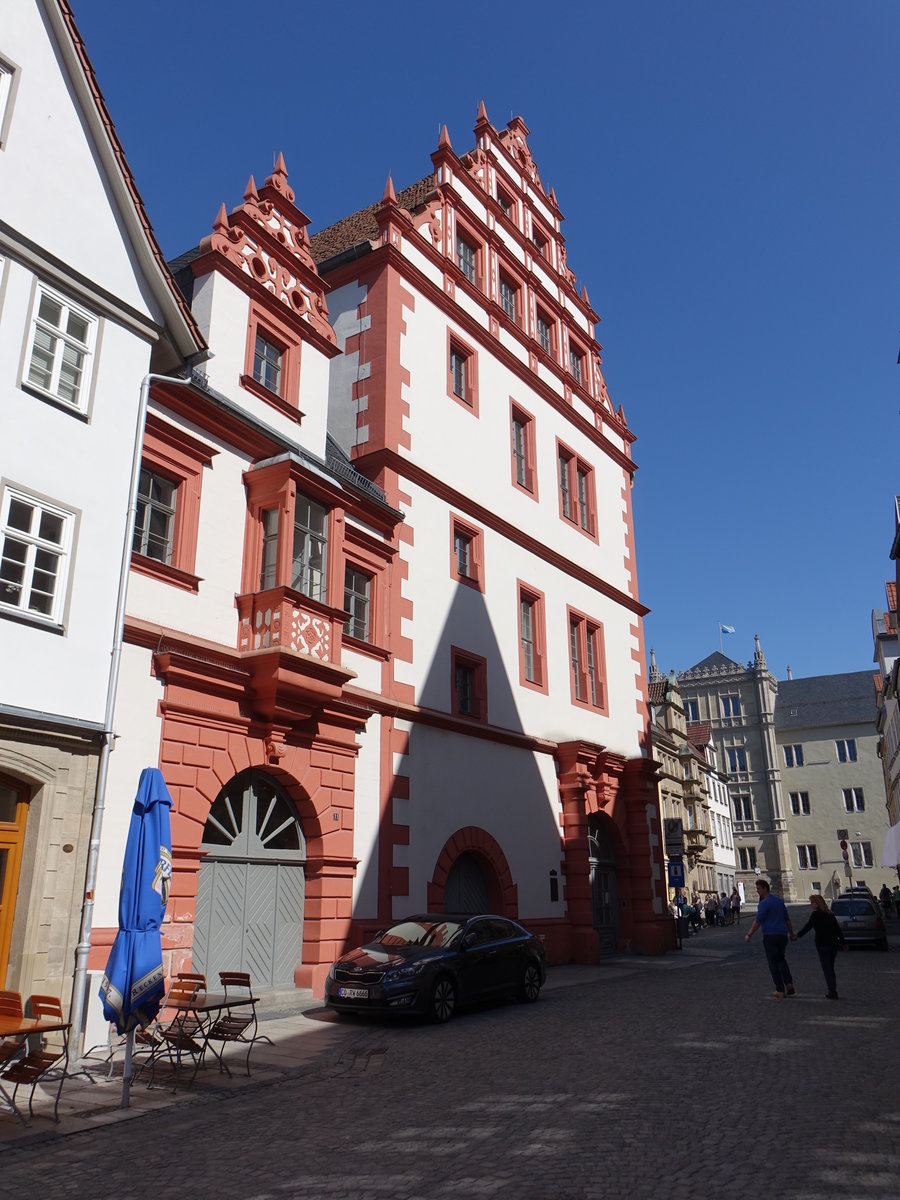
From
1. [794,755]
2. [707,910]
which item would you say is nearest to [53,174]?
[707,910]

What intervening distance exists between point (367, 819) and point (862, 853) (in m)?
70.8

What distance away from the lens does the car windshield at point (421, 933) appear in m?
14.6

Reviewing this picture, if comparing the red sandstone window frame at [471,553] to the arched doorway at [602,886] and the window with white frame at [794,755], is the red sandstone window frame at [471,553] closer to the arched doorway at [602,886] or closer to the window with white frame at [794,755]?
the arched doorway at [602,886]

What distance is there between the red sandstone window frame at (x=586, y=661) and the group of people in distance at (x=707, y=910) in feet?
44.7

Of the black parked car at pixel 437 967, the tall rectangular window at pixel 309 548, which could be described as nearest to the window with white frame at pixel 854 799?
the black parked car at pixel 437 967

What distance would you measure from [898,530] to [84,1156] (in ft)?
139

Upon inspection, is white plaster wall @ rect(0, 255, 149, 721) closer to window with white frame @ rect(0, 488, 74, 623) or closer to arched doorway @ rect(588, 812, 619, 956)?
window with white frame @ rect(0, 488, 74, 623)

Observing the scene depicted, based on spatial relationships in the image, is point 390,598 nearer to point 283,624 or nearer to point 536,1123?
point 283,624

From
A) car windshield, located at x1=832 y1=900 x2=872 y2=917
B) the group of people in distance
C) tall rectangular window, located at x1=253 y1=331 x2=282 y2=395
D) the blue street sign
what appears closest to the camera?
tall rectangular window, located at x1=253 y1=331 x2=282 y2=395

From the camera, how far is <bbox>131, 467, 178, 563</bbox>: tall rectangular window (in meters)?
14.1

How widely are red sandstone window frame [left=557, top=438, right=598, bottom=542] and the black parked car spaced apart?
13740 mm

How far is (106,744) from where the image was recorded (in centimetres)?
1192

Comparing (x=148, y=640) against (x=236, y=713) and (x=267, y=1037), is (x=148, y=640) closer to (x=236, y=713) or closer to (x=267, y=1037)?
(x=236, y=713)

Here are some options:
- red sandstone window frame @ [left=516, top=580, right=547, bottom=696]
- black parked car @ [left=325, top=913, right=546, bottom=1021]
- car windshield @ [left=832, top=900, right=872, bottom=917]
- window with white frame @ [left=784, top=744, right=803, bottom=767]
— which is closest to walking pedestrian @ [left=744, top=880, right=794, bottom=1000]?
black parked car @ [left=325, top=913, right=546, bottom=1021]
